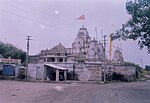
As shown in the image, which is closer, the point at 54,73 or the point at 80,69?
Answer: the point at 80,69

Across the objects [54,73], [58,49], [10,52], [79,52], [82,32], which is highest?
[82,32]

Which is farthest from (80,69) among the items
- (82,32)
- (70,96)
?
(82,32)

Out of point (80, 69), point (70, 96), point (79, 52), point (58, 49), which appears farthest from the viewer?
point (79, 52)

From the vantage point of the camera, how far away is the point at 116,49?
9462 centimetres

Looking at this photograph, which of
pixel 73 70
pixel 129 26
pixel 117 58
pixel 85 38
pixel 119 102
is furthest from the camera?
pixel 117 58

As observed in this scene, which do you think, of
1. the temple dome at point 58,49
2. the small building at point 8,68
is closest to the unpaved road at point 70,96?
the small building at point 8,68

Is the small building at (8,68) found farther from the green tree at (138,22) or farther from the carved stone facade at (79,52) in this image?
the green tree at (138,22)

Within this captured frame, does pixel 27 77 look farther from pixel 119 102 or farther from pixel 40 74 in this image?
pixel 119 102

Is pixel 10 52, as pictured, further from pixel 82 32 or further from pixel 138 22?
pixel 138 22

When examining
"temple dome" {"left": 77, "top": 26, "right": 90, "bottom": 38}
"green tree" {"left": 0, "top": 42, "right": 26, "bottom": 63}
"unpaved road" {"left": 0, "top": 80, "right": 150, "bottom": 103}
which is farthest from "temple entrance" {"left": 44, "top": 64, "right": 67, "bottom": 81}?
"temple dome" {"left": 77, "top": 26, "right": 90, "bottom": 38}

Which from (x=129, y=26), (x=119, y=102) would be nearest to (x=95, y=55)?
(x=129, y=26)

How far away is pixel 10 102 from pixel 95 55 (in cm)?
5573

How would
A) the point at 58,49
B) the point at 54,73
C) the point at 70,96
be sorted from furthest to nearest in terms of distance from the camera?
the point at 58,49 < the point at 54,73 < the point at 70,96

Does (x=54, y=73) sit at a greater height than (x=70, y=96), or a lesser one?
greater
